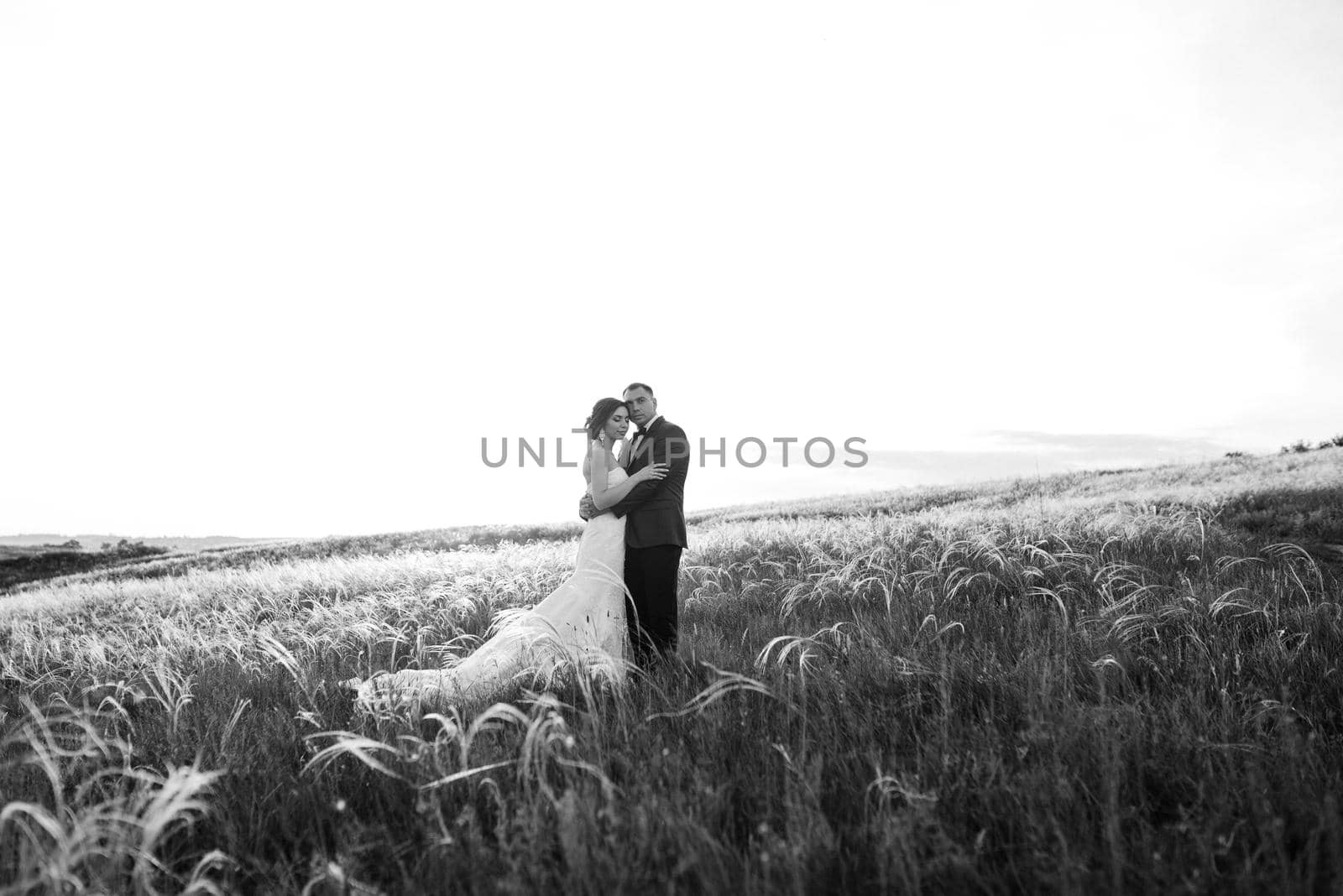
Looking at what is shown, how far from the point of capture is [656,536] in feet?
20.2

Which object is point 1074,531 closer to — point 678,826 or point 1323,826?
point 1323,826

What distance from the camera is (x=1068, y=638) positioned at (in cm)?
533

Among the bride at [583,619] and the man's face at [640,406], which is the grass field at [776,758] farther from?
the man's face at [640,406]

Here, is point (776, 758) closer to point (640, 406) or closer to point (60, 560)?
point (640, 406)

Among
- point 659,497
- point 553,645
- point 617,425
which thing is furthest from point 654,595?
point 617,425

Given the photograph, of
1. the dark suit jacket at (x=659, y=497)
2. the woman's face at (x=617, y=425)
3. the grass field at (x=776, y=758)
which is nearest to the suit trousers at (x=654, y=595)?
the dark suit jacket at (x=659, y=497)

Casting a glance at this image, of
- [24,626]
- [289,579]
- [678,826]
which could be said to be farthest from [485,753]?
[24,626]

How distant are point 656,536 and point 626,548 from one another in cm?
41

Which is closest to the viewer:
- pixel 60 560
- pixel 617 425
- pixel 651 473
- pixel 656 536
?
pixel 651 473

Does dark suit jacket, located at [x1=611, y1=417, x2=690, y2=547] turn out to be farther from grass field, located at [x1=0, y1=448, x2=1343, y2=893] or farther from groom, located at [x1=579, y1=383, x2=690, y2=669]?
grass field, located at [x1=0, y1=448, x2=1343, y2=893]

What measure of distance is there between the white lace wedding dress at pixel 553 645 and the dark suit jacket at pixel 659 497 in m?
0.23

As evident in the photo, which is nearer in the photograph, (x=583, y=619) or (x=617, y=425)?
(x=583, y=619)

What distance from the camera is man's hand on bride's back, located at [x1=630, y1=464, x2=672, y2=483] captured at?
19.6 feet

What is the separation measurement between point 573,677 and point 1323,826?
4.01 meters
